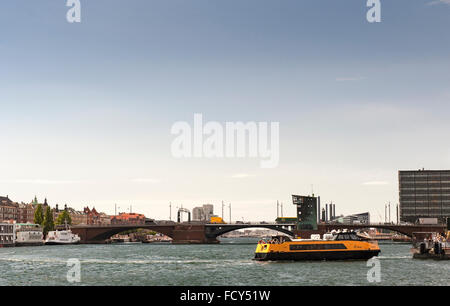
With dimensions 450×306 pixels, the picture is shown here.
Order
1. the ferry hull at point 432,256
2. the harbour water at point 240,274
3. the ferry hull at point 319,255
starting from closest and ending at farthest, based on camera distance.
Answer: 1. the harbour water at point 240,274
2. the ferry hull at point 319,255
3. the ferry hull at point 432,256

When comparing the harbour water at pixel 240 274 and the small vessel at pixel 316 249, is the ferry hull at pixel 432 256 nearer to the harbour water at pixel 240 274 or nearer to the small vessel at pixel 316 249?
the small vessel at pixel 316 249

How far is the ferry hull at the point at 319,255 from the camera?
9375cm

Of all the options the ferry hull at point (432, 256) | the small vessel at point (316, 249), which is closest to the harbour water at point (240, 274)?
the small vessel at point (316, 249)

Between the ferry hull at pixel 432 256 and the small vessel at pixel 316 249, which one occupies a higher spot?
the small vessel at pixel 316 249

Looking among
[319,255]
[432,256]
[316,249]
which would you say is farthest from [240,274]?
[432,256]

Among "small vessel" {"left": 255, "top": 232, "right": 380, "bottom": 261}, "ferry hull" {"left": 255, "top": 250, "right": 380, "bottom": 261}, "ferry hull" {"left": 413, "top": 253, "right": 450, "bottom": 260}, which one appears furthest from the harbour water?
"ferry hull" {"left": 413, "top": 253, "right": 450, "bottom": 260}

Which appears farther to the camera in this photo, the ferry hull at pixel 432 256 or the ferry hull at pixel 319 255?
the ferry hull at pixel 432 256

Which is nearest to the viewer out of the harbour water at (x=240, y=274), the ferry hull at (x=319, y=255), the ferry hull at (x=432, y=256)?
the harbour water at (x=240, y=274)

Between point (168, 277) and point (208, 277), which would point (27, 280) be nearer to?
point (168, 277)

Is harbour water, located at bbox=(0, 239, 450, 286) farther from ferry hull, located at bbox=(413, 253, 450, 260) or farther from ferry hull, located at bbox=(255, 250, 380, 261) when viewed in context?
ferry hull, located at bbox=(413, 253, 450, 260)

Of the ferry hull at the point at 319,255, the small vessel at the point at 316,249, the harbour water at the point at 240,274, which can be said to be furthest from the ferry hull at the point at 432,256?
the ferry hull at the point at 319,255

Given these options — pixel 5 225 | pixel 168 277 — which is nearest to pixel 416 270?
pixel 168 277

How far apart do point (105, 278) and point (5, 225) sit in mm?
144272

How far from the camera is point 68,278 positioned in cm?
7225
